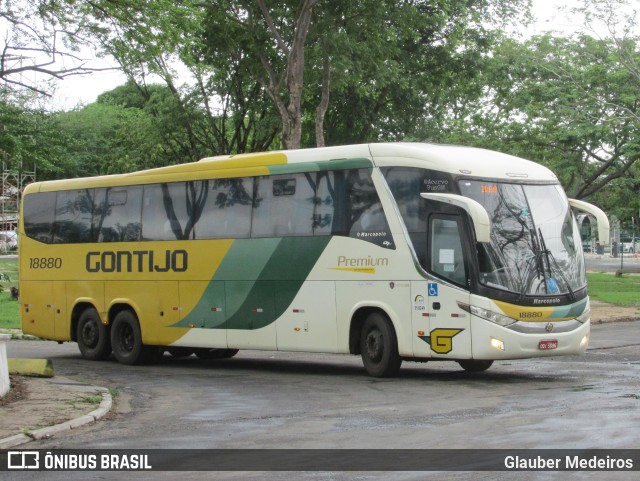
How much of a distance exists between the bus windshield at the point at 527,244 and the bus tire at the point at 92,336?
28.8 feet

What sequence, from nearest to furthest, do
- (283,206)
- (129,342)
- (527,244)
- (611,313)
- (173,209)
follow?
(527,244) → (283,206) → (173,209) → (129,342) → (611,313)

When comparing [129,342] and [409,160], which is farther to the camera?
[129,342]

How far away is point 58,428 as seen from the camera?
11984 mm

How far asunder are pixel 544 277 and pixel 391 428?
591cm

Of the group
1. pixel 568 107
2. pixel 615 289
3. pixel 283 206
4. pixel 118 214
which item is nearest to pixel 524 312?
pixel 283 206

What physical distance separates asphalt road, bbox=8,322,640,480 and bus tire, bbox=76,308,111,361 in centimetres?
90

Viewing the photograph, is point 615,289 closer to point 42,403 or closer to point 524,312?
point 524,312

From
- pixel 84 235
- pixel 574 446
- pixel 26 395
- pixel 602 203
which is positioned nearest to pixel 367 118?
pixel 602 203

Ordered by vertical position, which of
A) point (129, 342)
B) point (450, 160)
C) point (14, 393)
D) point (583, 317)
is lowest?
Result: point (14, 393)

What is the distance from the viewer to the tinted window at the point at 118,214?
72.4ft

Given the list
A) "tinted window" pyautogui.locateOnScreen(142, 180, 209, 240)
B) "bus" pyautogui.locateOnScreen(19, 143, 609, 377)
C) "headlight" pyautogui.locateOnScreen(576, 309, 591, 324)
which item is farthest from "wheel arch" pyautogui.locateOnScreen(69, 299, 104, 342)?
"headlight" pyautogui.locateOnScreen(576, 309, 591, 324)

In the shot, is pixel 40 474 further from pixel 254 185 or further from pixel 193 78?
pixel 193 78

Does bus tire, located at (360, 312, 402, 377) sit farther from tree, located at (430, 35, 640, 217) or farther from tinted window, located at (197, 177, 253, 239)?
tree, located at (430, 35, 640, 217)

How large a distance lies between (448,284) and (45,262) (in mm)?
10143
